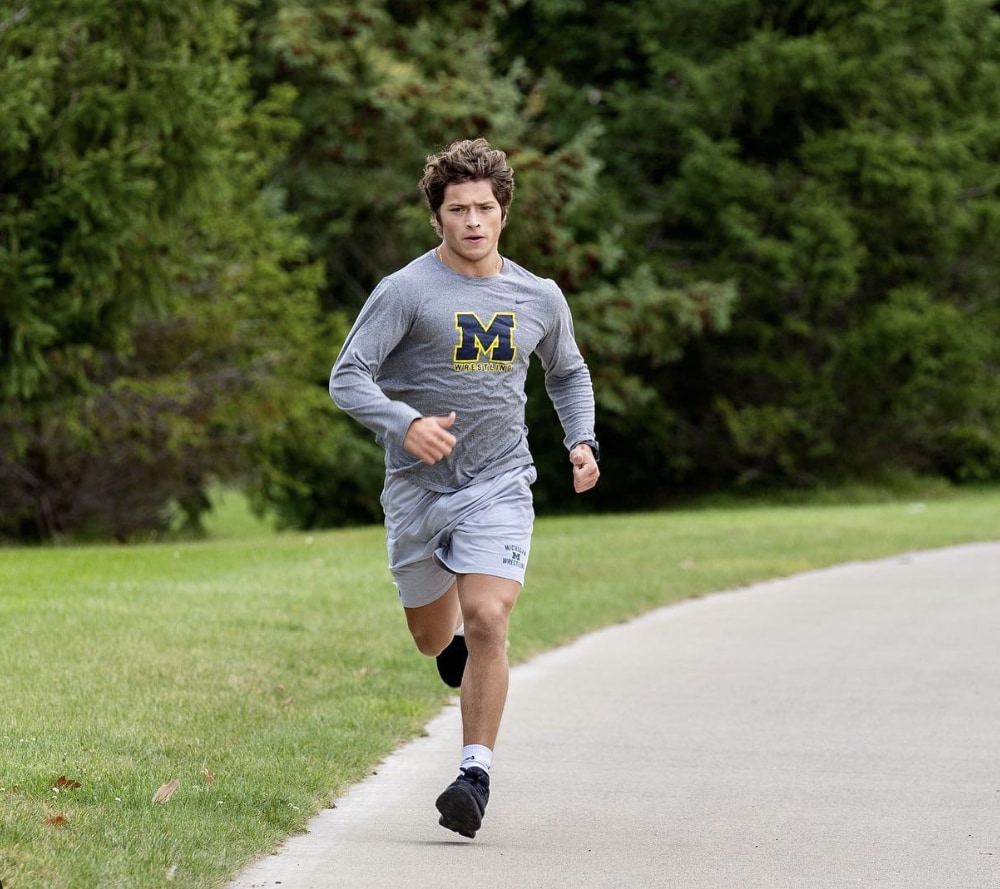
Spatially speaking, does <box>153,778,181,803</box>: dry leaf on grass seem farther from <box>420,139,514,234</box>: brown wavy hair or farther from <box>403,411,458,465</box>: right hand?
<box>420,139,514,234</box>: brown wavy hair

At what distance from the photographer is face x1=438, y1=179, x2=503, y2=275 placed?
6102 millimetres

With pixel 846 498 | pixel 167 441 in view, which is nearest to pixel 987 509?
pixel 846 498

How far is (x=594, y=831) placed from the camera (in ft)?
19.8

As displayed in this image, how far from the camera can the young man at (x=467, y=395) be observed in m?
6.04

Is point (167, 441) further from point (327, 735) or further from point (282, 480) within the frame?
point (327, 735)

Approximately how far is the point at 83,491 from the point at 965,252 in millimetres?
17011

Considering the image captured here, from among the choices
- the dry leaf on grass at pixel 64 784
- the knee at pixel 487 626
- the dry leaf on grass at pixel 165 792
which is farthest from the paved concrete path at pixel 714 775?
the dry leaf on grass at pixel 64 784

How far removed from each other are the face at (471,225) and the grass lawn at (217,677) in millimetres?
1961

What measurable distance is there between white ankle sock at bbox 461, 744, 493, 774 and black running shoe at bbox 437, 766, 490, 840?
3.4 inches

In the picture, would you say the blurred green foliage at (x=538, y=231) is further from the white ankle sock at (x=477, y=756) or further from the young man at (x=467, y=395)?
the white ankle sock at (x=477, y=756)

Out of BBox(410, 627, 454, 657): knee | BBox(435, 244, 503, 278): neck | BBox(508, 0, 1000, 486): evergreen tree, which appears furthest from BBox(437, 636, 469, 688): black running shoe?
BBox(508, 0, 1000, 486): evergreen tree

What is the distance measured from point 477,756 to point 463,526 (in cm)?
80

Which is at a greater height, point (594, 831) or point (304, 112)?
point (304, 112)

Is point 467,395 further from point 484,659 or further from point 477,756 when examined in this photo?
point 477,756
